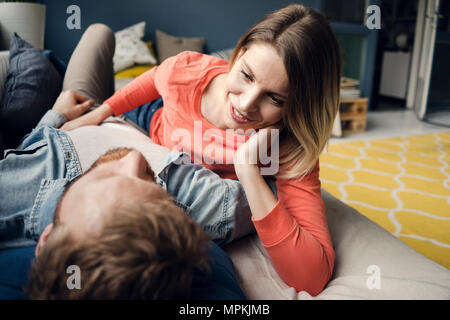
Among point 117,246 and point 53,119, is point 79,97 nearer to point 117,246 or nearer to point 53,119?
point 53,119

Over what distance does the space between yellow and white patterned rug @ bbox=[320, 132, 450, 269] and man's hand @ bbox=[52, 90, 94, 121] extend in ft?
4.41

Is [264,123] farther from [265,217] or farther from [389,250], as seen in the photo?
[389,250]

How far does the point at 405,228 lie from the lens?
155 cm

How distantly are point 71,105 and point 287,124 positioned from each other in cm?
70

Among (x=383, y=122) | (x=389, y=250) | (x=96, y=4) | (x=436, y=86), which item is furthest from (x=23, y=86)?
(x=436, y=86)

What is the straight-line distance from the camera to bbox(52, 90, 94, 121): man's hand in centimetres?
104

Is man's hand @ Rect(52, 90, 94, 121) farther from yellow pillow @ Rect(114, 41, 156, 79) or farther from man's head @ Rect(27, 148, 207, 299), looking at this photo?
yellow pillow @ Rect(114, 41, 156, 79)

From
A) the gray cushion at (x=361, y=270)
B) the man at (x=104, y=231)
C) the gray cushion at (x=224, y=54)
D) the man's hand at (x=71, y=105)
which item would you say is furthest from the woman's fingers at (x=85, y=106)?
the gray cushion at (x=224, y=54)

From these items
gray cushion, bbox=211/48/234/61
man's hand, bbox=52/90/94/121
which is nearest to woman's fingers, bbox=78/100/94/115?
man's hand, bbox=52/90/94/121

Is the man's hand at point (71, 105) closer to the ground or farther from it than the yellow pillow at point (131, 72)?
closer to the ground

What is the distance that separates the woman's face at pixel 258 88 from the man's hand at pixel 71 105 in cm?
54

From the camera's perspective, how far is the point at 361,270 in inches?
24.7

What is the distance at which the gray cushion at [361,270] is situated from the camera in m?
0.55

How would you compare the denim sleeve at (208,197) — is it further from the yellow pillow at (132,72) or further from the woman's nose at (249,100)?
the yellow pillow at (132,72)
